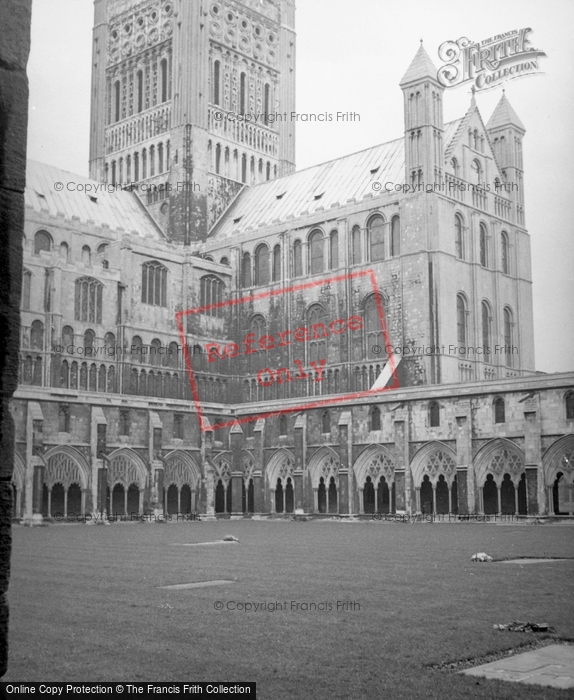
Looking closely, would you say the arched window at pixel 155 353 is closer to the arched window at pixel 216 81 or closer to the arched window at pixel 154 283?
the arched window at pixel 154 283

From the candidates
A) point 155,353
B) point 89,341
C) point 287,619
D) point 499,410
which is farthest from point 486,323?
point 287,619

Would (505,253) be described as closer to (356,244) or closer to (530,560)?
(356,244)

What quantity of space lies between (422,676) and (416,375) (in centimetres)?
4588

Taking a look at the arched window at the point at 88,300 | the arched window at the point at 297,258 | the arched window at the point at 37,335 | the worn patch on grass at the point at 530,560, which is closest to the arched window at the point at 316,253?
the arched window at the point at 297,258

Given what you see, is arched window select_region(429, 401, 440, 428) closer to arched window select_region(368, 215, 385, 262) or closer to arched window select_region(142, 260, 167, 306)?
arched window select_region(368, 215, 385, 262)

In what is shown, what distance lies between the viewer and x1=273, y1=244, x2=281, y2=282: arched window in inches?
2539

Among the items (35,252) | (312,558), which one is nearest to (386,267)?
(35,252)

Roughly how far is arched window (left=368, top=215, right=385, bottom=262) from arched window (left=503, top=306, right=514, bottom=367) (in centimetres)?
960

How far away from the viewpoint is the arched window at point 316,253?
6247 centimetres

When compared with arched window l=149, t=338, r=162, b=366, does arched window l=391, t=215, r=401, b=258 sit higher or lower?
higher

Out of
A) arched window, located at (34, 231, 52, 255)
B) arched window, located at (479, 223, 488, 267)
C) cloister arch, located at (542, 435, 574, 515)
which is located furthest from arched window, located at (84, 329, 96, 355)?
cloister arch, located at (542, 435, 574, 515)

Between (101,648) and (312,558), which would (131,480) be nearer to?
(312,558)

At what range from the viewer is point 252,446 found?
56.2m

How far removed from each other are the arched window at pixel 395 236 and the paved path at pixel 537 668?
4875 cm
